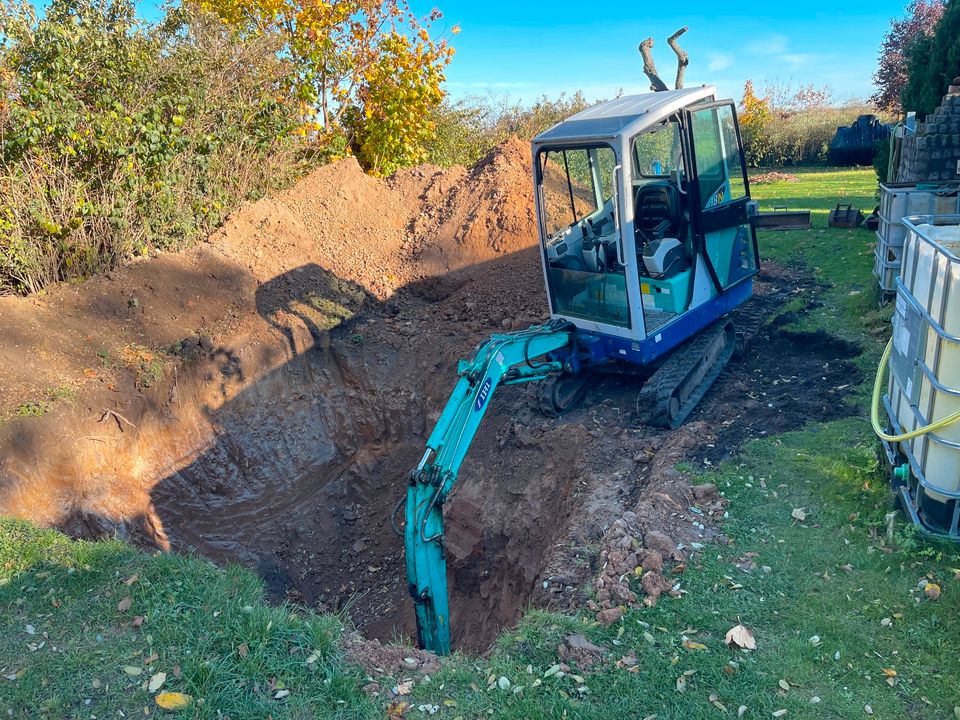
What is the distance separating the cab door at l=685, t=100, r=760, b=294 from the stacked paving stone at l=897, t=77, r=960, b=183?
6.36 metres

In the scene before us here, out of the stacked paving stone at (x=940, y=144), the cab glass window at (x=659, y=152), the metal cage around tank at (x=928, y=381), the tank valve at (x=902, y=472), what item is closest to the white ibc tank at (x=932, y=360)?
the metal cage around tank at (x=928, y=381)

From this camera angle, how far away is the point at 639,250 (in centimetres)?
737

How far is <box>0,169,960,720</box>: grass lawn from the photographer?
4008mm

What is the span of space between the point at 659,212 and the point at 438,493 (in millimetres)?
3922

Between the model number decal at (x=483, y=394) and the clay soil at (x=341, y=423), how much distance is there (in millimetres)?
1329

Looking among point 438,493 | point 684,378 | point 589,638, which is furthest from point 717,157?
point 589,638

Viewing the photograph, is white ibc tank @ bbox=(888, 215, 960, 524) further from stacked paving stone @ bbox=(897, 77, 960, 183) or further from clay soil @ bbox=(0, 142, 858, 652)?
stacked paving stone @ bbox=(897, 77, 960, 183)

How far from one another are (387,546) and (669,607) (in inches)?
181

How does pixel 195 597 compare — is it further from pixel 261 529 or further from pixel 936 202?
pixel 936 202

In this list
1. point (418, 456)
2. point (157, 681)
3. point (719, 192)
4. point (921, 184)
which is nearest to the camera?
point (157, 681)

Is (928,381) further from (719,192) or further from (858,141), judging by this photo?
(858,141)

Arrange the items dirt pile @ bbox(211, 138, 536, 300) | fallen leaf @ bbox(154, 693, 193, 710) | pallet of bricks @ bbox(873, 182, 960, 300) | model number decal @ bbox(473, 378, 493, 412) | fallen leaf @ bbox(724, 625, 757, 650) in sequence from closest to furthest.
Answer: fallen leaf @ bbox(154, 693, 193, 710) → fallen leaf @ bbox(724, 625, 757, 650) → model number decal @ bbox(473, 378, 493, 412) → pallet of bricks @ bbox(873, 182, 960, 300) → dirt pile @ bbox(211, 138, 536, 300)

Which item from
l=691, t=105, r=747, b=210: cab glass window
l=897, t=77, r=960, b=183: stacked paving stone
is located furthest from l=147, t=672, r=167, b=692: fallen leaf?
l=897, t=77, r=960, b=183: stacked paving stone

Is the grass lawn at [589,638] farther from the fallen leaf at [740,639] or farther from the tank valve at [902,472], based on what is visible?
the tank valve at [902,472]
